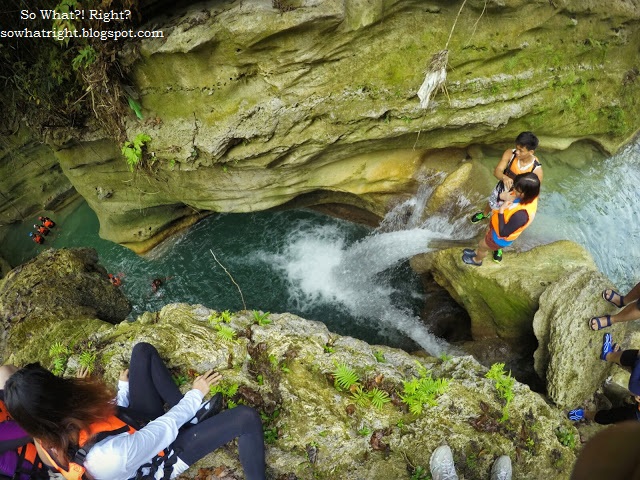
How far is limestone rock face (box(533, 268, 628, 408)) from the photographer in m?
5.37

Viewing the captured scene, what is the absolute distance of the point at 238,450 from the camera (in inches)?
146

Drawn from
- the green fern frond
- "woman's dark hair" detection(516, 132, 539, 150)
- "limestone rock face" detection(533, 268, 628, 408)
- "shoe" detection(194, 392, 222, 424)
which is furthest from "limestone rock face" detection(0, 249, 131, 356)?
"limestone rock face" detection(533, 268, 628, 408)

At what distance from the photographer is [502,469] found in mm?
3729

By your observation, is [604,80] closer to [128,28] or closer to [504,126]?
[504,126]

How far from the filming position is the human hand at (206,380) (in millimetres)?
3867

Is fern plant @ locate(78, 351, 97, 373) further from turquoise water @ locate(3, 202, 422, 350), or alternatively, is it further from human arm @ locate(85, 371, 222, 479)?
turquoise water @ locate(3, 202, 422, 350)

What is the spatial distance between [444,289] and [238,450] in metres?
5.60

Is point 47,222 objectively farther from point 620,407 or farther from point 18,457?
point 620,407

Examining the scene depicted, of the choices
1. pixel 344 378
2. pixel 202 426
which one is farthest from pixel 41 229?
pixel 344 378

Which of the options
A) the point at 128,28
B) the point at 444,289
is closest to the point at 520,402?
the point at 444,289

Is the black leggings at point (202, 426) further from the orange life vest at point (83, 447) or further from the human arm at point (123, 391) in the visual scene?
the orange life vest at point (83, 447)

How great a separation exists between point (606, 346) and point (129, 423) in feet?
20.0

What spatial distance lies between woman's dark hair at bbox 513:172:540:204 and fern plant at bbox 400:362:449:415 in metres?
2.54

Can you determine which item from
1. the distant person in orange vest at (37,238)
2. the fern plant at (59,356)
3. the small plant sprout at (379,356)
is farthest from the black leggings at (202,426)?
the distant person in orange vest at (37,238)
